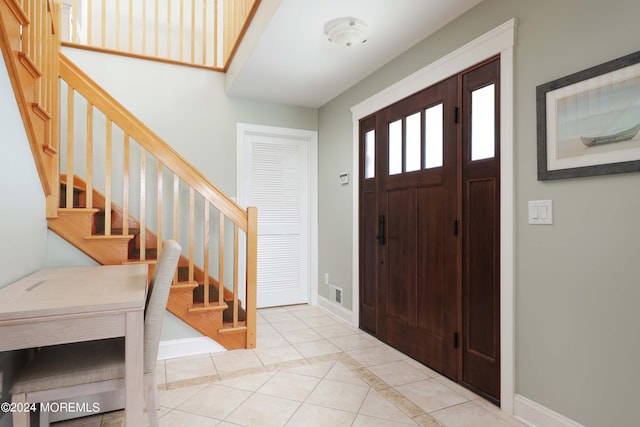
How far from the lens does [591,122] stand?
1593mm

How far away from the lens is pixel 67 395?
134 centimetres

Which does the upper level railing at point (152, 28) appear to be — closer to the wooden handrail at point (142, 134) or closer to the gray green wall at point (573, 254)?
the wooden handrail at point (142, 134)

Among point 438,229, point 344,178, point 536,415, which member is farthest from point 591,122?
point 344,178

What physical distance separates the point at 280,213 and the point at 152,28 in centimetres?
258

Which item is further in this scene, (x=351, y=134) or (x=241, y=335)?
(x=351, y=134)

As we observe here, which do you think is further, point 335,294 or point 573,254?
point 335,294

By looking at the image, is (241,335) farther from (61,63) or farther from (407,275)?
(61,63)

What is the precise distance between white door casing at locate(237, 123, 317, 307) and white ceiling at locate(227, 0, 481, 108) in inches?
20.3

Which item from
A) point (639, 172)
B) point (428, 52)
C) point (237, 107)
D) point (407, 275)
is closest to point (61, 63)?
point (237, 107)

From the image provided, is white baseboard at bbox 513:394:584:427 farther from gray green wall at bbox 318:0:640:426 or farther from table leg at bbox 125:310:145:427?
table leg at bbox 125:310:145:427

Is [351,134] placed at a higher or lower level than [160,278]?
higher

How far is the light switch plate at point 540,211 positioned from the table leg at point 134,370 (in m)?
1.88

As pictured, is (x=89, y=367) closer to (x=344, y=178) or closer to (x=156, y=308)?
(x=156, y=308)

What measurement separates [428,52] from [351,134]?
117 centimetres
